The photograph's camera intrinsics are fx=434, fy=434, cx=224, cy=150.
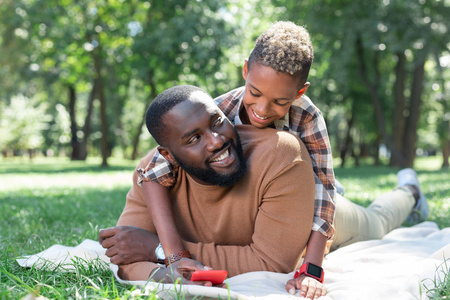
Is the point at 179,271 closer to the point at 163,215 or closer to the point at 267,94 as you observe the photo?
the point at 163,215

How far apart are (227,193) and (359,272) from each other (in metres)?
1.04

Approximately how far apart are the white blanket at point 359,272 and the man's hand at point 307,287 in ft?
0.16

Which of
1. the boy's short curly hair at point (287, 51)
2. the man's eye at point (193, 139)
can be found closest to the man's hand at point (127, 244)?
the man's eye at point (193, 139)

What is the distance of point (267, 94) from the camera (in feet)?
9.38

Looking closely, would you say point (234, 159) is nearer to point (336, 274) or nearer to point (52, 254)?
point (336, 274)

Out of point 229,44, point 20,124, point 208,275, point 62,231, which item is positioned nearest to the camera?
point 208,275

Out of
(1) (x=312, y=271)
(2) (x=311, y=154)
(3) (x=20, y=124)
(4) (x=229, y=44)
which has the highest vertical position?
(4) (x=229, y=44)

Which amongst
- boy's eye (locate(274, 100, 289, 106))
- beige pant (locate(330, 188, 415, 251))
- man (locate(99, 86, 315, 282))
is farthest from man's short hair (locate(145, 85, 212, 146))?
beige pant (locate(330, 188, 415, 251))

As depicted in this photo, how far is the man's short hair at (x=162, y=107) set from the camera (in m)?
2.60

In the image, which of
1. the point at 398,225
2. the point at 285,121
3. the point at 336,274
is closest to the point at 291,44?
the point at 285,121

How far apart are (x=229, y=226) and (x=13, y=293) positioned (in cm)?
127

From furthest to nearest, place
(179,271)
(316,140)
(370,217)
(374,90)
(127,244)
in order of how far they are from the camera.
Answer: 1. (374,90)
2. (370,217)
3. (316,140)
4. (127,244)
5. (179,271)

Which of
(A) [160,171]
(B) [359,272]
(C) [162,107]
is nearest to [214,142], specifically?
(C) [162,107]

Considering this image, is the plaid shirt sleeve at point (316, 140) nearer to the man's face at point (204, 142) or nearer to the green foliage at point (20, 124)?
the man's face at point (204, 142)
